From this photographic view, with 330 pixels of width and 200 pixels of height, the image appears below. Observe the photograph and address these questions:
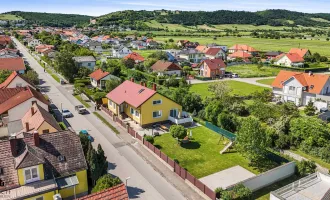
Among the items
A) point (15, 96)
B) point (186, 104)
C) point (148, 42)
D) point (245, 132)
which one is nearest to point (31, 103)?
point (15, 96)

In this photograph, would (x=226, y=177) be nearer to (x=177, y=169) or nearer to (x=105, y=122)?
(x=177, y=169)

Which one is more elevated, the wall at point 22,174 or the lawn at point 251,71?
the wall at point 22,174

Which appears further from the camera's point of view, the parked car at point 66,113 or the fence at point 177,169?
the parked car at point 66,113

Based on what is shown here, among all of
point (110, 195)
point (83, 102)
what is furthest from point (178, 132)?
point (83, 102)

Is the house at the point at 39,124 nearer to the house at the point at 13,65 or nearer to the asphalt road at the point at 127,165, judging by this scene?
the asphalt road at the point at 127,165

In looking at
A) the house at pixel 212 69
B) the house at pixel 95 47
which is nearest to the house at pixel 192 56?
the house at pixel 212 69

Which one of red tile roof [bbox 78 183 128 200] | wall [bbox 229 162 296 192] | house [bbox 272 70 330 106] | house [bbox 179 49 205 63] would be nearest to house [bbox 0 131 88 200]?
red tile roof [bbox 78 183 128 200]
